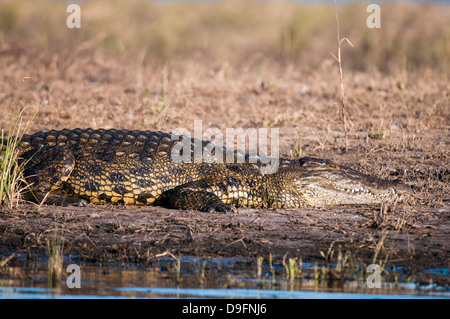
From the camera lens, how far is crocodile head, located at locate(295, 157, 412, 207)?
21.0 ft

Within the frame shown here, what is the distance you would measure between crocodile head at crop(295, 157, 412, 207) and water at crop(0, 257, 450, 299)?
184 centimetres

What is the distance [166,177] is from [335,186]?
1.68 m

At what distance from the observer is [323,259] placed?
190 inches

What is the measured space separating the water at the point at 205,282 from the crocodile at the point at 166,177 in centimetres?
148

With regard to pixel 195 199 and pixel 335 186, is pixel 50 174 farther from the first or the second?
pixel 335 186

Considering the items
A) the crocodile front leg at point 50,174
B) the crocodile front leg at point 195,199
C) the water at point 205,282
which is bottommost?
the water at point 205,282

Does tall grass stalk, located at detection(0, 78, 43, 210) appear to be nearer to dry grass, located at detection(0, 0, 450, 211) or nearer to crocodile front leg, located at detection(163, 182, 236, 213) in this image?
crocodile front leg, located at detection(163, 182, 236, 213)

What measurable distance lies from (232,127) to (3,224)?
13.8ft

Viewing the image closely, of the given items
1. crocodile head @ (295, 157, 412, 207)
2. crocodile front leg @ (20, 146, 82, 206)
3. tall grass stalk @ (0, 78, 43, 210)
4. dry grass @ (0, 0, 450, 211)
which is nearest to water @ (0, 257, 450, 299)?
tall grass stalk @ (0, 78, 43, 210)

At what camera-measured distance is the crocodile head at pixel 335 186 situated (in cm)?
641

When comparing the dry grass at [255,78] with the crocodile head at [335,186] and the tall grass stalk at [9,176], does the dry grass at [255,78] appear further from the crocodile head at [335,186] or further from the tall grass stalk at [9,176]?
the tall grass stalk at [9,176]

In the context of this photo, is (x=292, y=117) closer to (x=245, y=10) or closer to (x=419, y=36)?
(x=419, y=36)

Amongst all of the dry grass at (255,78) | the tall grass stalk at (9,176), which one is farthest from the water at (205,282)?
the dry grass at (255,78)
